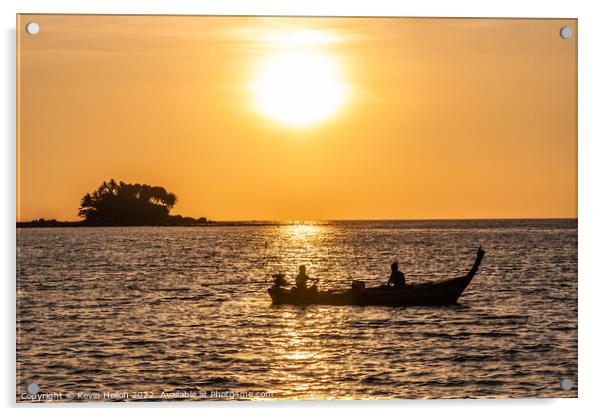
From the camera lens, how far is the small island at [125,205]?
32.7 feet

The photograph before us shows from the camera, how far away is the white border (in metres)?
9.25

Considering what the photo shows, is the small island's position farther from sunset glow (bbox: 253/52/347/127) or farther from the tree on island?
sunset glow (bbox: 253/52/347/127)

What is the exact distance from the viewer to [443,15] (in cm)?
956

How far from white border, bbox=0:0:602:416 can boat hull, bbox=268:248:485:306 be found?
1925 mm

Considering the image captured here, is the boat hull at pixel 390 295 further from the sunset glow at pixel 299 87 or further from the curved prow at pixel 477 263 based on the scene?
the sunset glow at pixel 299 87

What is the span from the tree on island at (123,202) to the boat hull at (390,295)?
1380mm

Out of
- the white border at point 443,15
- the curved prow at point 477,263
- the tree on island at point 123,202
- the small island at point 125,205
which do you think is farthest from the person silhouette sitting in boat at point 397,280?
the white border at point 443,15

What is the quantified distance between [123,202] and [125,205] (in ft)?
0.20

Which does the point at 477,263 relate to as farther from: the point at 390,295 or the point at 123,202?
the point at 123,202

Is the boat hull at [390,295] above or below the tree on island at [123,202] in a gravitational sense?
below

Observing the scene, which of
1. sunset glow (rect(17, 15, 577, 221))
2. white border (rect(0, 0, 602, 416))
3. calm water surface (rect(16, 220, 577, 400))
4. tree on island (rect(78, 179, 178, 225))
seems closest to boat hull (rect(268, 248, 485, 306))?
calm water surface (rect(16, 220, 577, 400))

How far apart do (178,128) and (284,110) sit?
913 mm

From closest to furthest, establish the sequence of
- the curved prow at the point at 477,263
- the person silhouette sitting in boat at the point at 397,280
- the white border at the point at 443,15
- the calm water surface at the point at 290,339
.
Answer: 1. the white border at the point at 443,15
2. the calm water surface at the point at 290,339
3. the curved prow at the point at 477,263
4. the person silhouette sitting in boat at the point at 397,280
